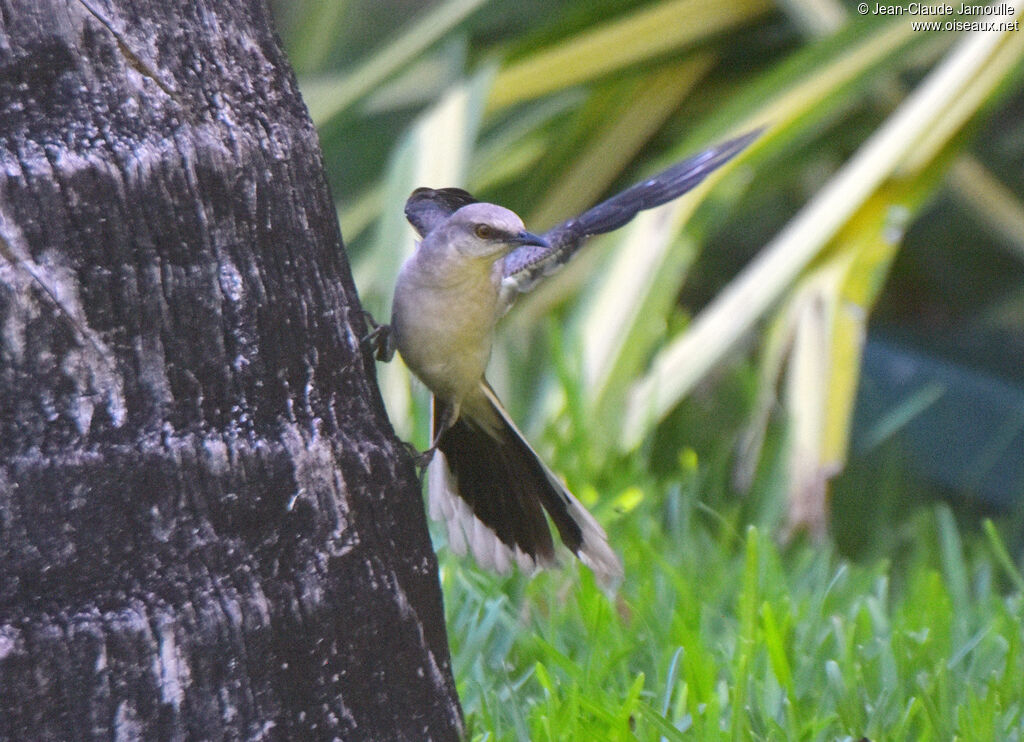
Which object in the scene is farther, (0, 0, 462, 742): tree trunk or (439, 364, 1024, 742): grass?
(439, 364, 1024, 742): grass

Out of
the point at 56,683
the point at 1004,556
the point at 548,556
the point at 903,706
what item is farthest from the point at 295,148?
the point at 1004,556

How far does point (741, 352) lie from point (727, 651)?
2.15 m

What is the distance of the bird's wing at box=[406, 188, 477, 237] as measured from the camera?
2418 mm

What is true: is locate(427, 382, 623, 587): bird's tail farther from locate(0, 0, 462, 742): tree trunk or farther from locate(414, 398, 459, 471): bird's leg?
locate(0, 0, 462, 742): tree trunk

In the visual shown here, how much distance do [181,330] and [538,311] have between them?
→ 11.4ft

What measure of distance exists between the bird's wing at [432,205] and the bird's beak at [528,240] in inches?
11.1

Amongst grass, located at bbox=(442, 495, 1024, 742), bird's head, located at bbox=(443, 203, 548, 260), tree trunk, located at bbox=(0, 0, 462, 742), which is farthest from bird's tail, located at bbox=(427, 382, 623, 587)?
tree trunk, located at bbox=(0, 0, 462, 742)

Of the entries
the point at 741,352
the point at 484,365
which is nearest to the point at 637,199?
the point at 484,365

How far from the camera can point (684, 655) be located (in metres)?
2.15

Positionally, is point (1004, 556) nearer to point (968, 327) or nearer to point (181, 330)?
point (181, 330)

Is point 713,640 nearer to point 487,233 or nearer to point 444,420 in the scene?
point 444,420

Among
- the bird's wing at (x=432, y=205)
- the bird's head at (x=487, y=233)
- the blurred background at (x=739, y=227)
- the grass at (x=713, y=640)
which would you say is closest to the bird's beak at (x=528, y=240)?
the bird's head at (x=487, y=233)

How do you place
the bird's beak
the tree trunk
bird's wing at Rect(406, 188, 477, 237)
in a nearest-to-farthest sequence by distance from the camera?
the tree trunk, the bird's beak, bird's wing at Rect(406, 188, 477, 237)

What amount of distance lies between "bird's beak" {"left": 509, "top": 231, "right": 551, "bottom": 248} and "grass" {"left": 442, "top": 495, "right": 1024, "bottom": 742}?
65 cm
